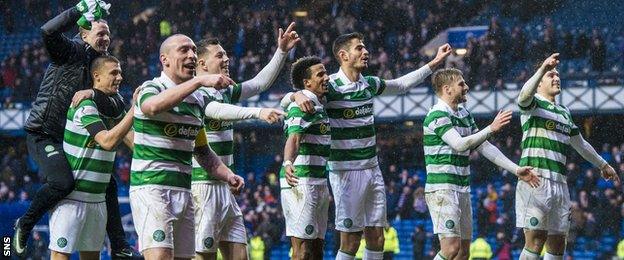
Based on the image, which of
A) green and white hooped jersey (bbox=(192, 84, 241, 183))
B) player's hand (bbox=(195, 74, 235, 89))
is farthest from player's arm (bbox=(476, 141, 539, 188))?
player's hand (bbox=(195, 74, 235, 89))

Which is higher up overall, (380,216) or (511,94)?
(511,94)

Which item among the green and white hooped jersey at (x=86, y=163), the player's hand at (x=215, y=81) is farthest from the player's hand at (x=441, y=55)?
the player's hand at (x=215, y=81)

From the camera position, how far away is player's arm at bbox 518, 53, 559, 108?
9391 mm

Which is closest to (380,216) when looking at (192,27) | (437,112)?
(437,112)

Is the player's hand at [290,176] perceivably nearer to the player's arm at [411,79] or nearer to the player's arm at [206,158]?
the player's arm at [206,158]

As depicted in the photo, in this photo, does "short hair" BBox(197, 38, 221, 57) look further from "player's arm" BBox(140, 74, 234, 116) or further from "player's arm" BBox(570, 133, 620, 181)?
"player's arm" BBox(570, 133, 620, 181)

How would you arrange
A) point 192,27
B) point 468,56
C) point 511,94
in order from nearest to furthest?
point 511,94 → point 468,56 → point 192,27

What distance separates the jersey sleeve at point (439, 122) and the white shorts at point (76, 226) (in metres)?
2.85

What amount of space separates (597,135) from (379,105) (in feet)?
13.1

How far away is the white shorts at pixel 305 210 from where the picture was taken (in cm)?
907

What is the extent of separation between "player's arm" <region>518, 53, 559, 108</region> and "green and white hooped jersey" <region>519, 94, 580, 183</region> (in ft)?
0.37

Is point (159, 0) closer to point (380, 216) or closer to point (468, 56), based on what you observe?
point (468, 56)

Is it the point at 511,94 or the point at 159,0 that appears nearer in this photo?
the point at 511,94

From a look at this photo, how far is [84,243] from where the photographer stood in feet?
27.2
